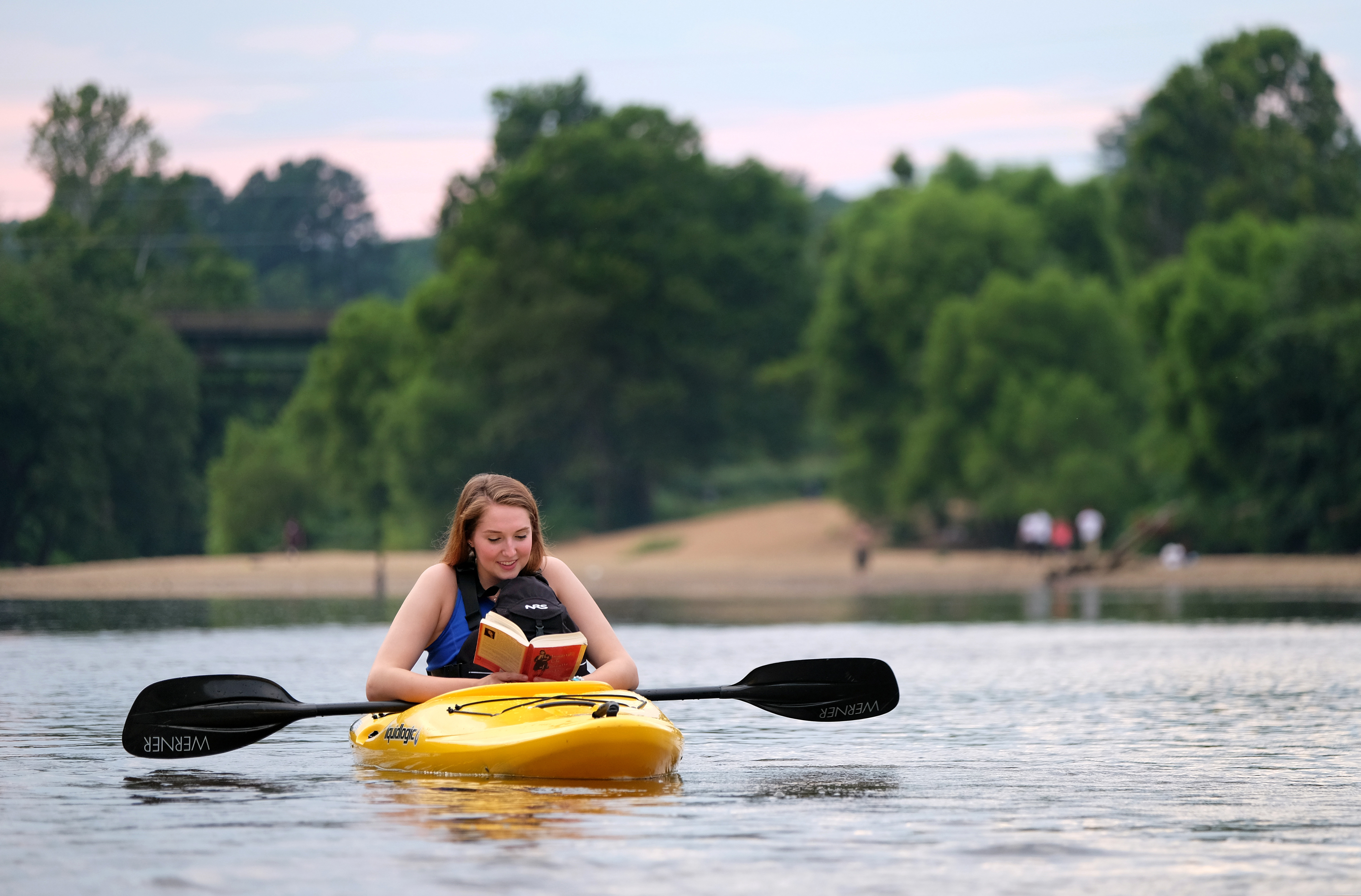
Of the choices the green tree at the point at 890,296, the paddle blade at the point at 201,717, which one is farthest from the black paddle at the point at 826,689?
the green tree at the point at 890,296

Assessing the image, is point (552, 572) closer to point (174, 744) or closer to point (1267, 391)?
point (174, 744)

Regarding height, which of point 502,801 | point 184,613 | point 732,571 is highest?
point 502,801

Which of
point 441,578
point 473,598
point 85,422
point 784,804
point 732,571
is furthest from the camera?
point 85,422

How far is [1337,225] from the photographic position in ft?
162

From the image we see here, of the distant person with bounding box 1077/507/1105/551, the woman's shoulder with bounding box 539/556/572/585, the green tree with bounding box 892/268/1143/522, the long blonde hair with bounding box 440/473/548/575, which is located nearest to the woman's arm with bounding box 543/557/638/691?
the woman's shoulder with bounding box 539/556/572/585

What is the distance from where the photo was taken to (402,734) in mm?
9953

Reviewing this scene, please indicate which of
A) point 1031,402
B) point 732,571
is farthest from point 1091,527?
point 732,571

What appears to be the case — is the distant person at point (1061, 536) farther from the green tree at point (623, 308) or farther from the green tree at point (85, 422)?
the green tree at point (85, 422)

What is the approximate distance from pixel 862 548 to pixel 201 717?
4409 centimetres

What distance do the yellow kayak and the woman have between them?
17 centimetres

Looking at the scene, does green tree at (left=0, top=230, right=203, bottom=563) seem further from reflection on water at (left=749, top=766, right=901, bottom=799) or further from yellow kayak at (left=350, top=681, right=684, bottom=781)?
yellow kayak at (left=350, top=681, right=684, bottom=781)

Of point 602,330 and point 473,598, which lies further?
point 602,330

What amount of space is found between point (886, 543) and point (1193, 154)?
18703 millimetres

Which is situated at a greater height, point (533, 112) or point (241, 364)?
point (533, 112)
